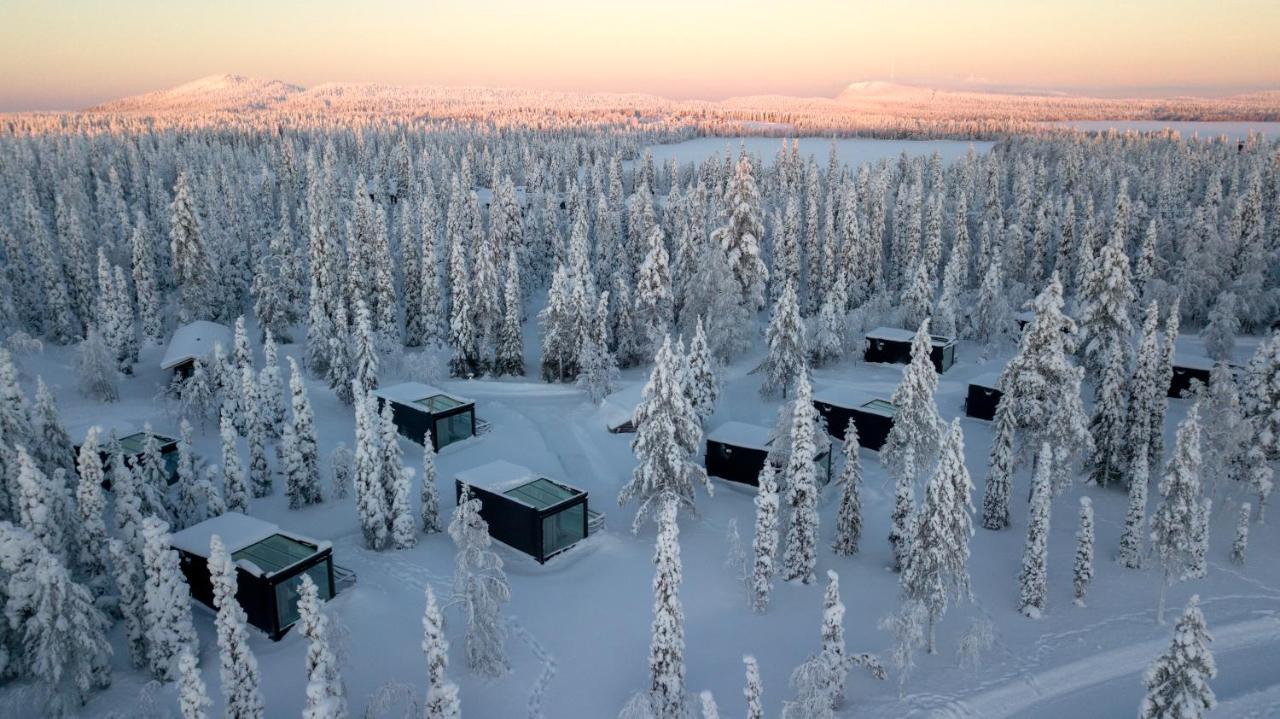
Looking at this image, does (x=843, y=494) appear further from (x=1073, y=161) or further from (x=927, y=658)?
(x=1073, y=161)

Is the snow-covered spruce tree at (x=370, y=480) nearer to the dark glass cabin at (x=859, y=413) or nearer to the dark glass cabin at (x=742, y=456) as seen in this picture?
the dark glass cabin at (x=742, y=456)

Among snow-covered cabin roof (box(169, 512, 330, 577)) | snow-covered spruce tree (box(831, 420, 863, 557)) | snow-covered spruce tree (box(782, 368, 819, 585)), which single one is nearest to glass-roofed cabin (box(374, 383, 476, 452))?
snow-covered cabin roof (box(169, 512, 330, 577))

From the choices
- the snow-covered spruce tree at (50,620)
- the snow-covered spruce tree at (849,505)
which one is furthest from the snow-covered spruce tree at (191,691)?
the snow-covered spruce tree at (849,505)

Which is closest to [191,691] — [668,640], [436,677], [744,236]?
[436,677]

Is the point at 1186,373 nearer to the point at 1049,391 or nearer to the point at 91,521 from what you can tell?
the point at 1049,391

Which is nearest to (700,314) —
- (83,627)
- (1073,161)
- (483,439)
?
(483,439)

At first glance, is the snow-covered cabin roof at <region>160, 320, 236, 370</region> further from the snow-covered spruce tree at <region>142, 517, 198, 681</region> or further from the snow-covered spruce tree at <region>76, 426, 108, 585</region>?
→ the snow-covered spruce tree at <region>142, 517, 198, 681</region>
